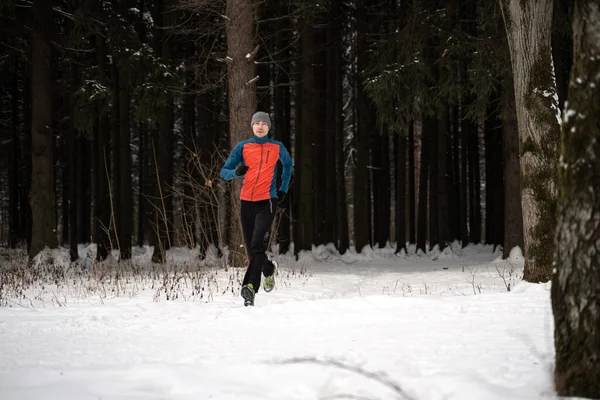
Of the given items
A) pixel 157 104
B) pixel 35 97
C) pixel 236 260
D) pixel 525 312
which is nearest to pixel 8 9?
pixel 35 97

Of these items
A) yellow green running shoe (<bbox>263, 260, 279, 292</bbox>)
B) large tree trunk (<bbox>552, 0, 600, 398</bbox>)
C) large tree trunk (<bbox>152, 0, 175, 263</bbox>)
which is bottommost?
yellow green running shoe (<bbox>263, 260, 279, 292</bbox>)

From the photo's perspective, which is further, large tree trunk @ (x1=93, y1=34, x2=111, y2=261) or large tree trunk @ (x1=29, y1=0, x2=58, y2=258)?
large tree trunk @ (x1=93, y1=34, x2=111, y2=261)

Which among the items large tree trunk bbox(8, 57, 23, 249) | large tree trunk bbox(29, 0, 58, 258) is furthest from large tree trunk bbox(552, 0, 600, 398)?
large tree trunk bbox(8, 57, 23, 249)

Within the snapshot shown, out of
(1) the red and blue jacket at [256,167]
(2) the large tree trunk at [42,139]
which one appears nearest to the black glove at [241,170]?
(1) the red and blue jacket at [256,167]

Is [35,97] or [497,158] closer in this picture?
[35,97]

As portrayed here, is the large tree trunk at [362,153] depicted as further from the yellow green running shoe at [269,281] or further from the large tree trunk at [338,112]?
the yellow green running shoe at [269,281]

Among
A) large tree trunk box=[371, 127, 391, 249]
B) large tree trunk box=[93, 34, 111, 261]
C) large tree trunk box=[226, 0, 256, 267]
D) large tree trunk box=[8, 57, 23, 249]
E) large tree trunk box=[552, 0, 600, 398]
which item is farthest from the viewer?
large tree trunk box=[371, 127, 391, 249]

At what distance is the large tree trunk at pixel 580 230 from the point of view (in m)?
2.55

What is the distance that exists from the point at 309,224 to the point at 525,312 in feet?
41.4

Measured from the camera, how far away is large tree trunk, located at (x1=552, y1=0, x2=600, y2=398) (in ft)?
8.36

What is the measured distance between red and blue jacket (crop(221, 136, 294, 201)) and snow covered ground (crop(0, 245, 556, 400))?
1.30 m

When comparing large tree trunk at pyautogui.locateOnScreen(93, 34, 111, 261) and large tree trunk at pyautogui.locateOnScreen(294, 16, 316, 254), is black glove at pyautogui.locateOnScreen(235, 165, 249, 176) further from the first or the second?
large tree trunk at pyautogui.locateOnScreen(294, 16, 316, 254)

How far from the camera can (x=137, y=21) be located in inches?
690

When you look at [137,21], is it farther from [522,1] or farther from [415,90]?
[522,1]
